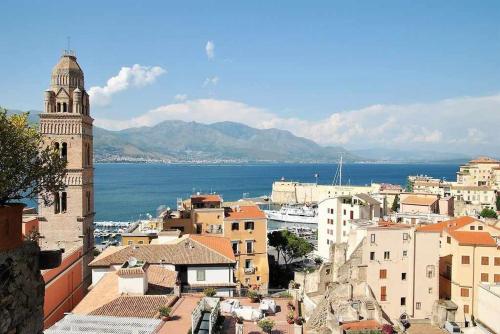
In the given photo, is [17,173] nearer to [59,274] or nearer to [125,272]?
[125,272]

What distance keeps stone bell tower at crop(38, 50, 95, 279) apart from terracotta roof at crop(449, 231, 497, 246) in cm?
2952

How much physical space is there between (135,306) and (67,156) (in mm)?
19557

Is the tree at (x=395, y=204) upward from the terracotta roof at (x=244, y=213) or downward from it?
downward

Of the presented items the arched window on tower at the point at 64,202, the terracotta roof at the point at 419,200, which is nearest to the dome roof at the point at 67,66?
the arched window on tower at the point at 64,202

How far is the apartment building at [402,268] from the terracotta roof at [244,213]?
12.5 meters

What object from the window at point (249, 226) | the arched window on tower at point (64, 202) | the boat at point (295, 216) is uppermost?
the arched window on tower at point (64, 202)

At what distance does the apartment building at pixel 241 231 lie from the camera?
44500 mm

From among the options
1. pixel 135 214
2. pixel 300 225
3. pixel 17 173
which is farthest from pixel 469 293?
pixel 135 214

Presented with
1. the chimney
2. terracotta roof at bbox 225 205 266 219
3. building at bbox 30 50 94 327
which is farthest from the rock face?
terracotta roof at bbox 225 205 266 219

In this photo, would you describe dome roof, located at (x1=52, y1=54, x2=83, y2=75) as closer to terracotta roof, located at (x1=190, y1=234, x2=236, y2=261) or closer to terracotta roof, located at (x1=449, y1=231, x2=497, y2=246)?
terracotta roof, located at (x1=190, y1=234, x2=236, y2=261)

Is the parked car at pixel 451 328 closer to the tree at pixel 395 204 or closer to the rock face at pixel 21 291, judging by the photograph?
the rock face at pixel 21 291

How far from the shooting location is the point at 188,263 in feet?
97.2

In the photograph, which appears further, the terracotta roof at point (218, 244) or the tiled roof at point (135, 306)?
the terracotta roof at point (218, 244)

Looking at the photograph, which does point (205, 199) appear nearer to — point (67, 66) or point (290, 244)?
point (290, 244)
